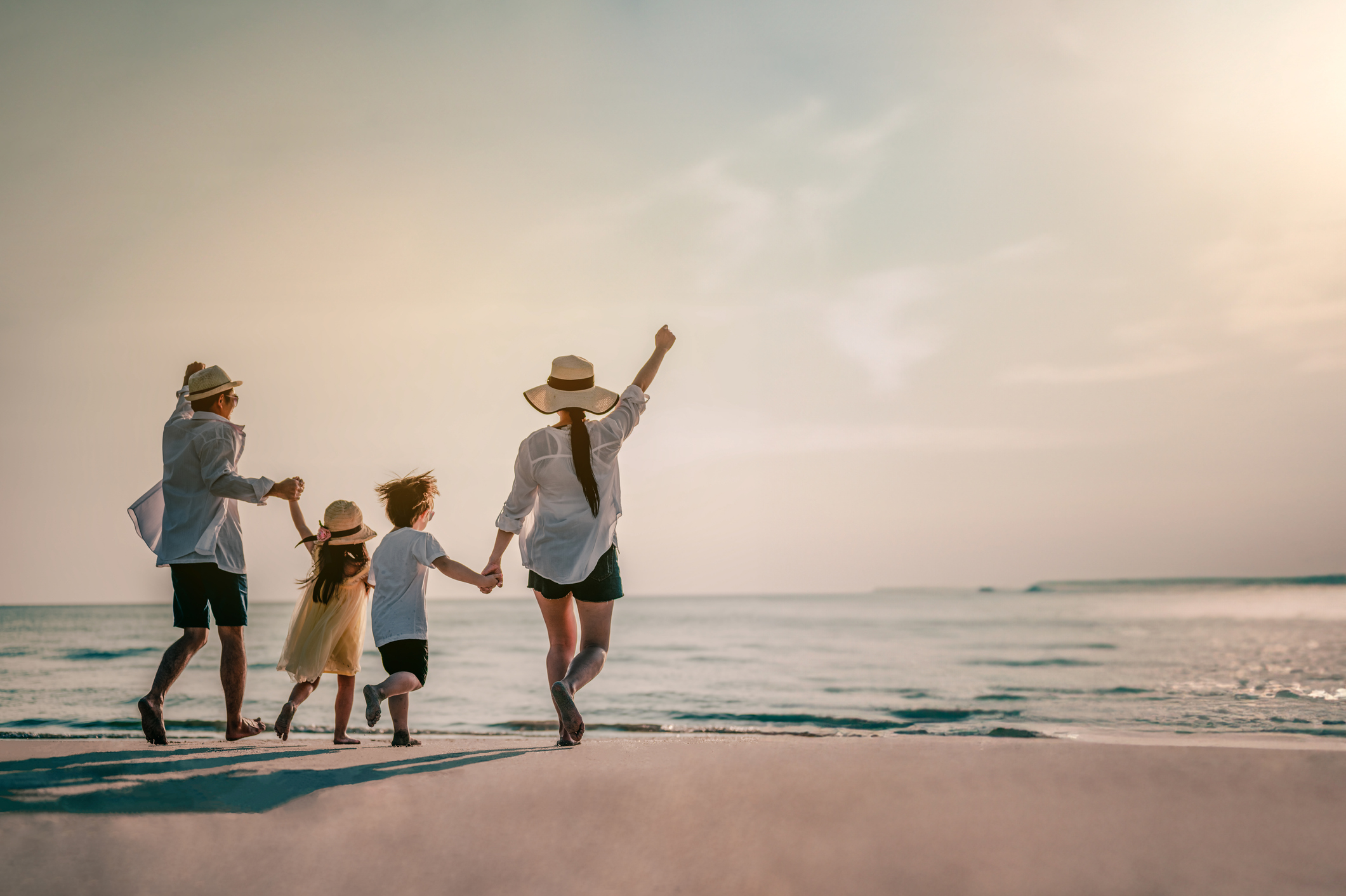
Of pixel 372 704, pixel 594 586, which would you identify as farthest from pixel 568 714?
pixel 372 704

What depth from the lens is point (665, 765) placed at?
298 centimetres

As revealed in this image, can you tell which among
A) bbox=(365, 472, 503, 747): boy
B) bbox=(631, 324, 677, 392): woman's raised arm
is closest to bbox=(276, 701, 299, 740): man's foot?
bbox=(365, 472, 503, 747): boy

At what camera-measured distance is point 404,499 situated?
478 cm

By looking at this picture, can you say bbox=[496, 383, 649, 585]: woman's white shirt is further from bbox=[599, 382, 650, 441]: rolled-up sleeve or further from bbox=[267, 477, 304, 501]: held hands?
bbox=[267, 477, 304, 501]: held hands

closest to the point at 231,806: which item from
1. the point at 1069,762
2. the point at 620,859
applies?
the point at 620,859

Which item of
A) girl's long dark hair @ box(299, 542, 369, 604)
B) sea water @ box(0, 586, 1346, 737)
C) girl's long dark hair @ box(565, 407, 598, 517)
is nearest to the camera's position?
girl's long dark hair @ box(565, 407, 598, 517)

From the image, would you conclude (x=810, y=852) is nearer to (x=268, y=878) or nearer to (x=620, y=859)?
(x=620, y=859)

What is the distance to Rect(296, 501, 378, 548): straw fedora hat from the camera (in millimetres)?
4832

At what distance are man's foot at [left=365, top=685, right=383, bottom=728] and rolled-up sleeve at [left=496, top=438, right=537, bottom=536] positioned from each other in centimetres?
103

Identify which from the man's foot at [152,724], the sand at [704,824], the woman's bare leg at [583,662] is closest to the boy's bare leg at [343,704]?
the man's foot at [152,724]

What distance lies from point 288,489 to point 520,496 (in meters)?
1.25

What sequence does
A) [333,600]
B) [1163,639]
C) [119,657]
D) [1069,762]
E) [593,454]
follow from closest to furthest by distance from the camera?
[1069,762], [593,454], [333,600], [119,657], [1163,639]

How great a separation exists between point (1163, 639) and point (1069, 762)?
23.6 m

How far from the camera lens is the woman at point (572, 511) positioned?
426 cm
